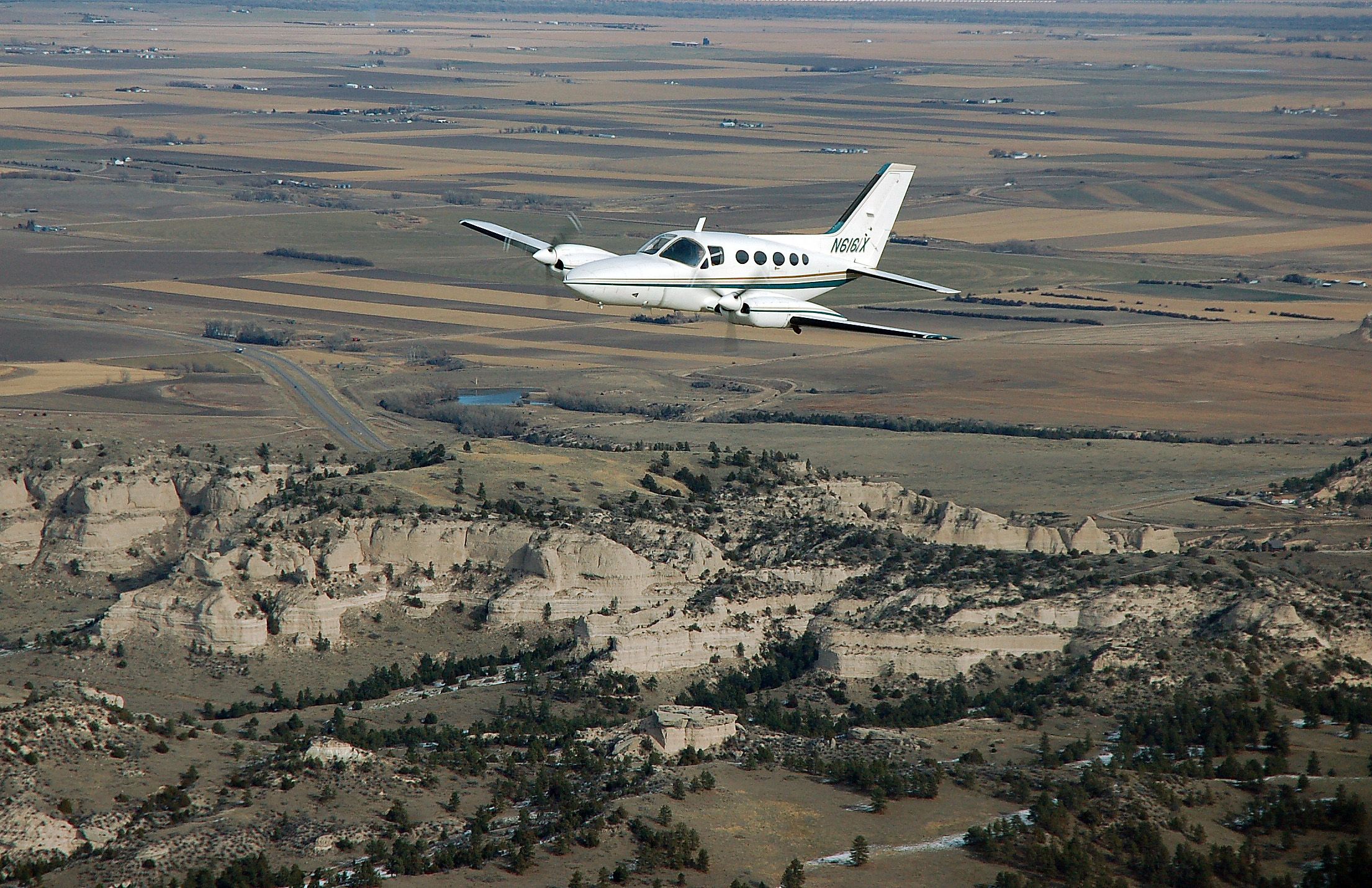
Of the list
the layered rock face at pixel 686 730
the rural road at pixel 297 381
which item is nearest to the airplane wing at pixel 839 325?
the layered rock face at pixel 686 730

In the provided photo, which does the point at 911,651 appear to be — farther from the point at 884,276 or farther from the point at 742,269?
the point at 742,269

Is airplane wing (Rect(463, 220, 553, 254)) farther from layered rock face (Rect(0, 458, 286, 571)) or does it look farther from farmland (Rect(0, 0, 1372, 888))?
layered rock face (Rect(0, 458, 286, 571))

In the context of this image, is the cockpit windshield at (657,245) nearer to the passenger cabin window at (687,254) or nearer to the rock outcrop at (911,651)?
the passenger cabin window at (687,254)

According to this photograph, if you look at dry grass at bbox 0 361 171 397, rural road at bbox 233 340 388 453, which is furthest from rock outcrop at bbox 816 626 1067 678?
dry grass at bbox 0 361 171 397

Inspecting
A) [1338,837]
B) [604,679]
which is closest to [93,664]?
[604,679]

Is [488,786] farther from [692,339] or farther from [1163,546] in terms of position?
[692,339]
